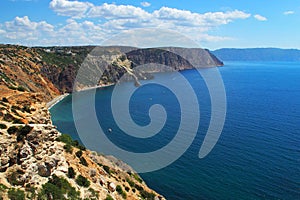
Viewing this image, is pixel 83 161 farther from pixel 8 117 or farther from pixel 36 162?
pixel 36 162

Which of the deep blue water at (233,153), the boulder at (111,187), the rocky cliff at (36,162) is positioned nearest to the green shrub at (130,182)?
the rocky cliff at (36,162)

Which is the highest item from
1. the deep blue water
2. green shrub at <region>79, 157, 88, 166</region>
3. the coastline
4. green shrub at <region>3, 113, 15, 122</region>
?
green shrub at <region>3, 113, 15, 122</region>

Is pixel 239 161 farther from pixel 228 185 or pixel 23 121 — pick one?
pixel 23 121

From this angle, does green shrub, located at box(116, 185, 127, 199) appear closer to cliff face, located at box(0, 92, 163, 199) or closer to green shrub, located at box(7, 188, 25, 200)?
cliff face, located at box(0, 92, 163, 199)

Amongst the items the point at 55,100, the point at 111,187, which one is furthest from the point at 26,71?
the point at 111,187

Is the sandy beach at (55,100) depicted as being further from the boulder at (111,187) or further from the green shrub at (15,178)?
the green shrub at (15,178)

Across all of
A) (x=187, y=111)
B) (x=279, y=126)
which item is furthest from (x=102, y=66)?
(x=279, y=126)

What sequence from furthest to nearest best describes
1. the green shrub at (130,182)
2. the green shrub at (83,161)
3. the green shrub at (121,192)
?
the green shrub at (130,182)
the green shrub at (121,192)
the green shrub at (83,161)

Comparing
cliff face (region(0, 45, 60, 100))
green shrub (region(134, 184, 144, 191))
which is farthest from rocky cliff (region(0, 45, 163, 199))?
cliff face (region(0, 45, 60, 100))
